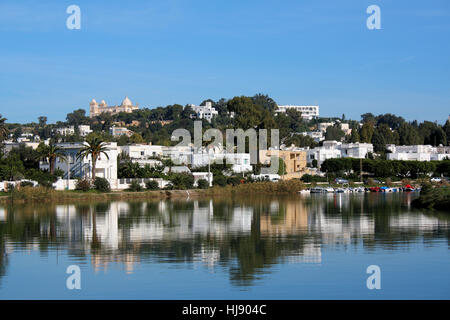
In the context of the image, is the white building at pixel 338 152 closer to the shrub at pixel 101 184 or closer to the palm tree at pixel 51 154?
the palm tree at pixel 51 154

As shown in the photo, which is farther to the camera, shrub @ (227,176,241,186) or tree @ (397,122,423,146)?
tree @ (397,122,423,146)

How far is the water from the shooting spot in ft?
53.7

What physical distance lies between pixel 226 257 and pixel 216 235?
6.42 metres

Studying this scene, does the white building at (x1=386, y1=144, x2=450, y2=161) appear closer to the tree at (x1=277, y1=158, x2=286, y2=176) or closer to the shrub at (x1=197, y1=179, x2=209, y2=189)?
the tree at (x1=277, y1=158, x2=286, y2=176)

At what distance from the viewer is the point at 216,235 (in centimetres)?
2764

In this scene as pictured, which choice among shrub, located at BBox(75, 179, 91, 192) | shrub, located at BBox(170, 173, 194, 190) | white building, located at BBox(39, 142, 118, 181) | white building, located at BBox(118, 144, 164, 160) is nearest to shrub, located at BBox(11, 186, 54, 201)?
shrub, located at BBox(75, 179, 91, 192)

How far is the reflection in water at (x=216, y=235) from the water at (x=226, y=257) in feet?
0.16

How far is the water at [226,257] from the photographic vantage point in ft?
53.7

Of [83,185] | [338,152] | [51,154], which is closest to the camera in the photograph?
[83,185]

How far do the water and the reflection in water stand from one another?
0.05m

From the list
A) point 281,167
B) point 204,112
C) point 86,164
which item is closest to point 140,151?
point 281,167

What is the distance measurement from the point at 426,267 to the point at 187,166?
6158 cm

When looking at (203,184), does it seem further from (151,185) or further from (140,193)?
(140,193)
